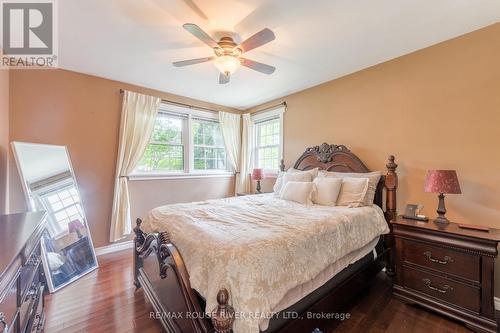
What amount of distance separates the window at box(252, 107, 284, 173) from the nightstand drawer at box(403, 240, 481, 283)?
245 centimetres

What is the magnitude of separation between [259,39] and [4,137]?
119 inches

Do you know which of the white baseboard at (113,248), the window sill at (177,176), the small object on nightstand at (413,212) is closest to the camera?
the small object on nightstand at (413,212)

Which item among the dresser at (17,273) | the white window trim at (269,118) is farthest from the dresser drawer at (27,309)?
the white window trim at (269,118)

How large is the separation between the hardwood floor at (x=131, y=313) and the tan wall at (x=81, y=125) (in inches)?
44.7

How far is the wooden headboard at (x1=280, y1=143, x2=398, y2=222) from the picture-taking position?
2.51 m

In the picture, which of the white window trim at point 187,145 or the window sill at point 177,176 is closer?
the window sill at point 177,176

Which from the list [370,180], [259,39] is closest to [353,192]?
[370,180]

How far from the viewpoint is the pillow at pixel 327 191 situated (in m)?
2.57

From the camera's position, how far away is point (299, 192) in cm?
279

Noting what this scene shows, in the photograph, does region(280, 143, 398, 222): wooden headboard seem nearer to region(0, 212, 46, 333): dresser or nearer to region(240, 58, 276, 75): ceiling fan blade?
region(240, 58, 276, 75): ceiling fan blade

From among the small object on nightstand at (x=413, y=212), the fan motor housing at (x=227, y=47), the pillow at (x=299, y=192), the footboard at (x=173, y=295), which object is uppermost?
the fan motor housing at (x=227, y=47)

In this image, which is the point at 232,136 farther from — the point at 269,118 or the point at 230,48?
the point at 230,48

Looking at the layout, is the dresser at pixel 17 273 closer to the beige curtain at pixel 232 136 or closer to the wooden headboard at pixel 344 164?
the wooden headboard at pixel 344 164

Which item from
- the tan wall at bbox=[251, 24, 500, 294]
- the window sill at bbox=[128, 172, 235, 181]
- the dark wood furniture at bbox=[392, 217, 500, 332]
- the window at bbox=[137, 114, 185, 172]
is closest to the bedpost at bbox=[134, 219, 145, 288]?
the window sill at bbox=[128, 172, 235, 181]
